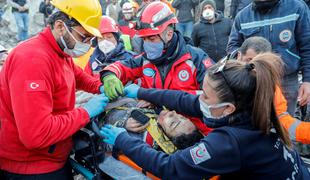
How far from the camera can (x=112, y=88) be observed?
2.76 m

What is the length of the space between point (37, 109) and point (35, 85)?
139 mm

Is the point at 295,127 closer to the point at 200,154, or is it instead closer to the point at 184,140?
the point at 184,140

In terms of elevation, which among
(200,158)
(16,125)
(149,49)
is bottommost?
(200,158)

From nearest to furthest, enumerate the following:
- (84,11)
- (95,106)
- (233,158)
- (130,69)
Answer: (233,158) → (84,11) → (95,106) → (130,69)

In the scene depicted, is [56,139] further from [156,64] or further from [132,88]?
[156,64]

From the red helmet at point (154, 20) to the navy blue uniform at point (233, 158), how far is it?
3.96ft

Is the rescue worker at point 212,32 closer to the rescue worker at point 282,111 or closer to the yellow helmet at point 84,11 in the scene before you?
the rescue worker at point 282,111

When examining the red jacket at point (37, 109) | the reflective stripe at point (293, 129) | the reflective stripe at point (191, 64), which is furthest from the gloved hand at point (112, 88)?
the reflective stripe at point (293, 129)

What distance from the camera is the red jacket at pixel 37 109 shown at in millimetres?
1891

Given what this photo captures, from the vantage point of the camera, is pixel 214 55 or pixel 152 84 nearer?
pixel 152 84

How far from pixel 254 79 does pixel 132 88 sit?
1294mm

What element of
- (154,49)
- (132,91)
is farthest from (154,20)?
(132,91)

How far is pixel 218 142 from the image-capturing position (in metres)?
1.70

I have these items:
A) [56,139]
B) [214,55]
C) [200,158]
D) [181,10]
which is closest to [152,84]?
[56,139]
